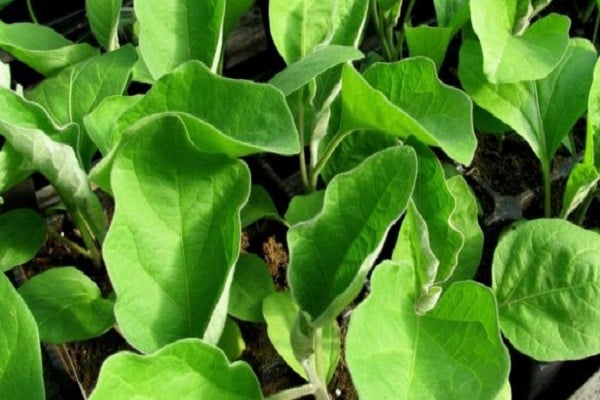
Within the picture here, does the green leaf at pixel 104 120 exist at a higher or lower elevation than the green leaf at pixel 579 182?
higher

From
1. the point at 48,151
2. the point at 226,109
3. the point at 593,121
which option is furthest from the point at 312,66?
the point at 593,121

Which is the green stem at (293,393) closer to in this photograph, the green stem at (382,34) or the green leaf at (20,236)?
the green leaf at (20,236)

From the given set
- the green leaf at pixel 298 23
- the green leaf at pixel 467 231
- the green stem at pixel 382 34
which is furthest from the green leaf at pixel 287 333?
the green stem at pixel 382 34

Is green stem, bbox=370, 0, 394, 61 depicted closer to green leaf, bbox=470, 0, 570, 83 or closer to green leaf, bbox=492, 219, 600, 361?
green leaf, bbox=470, 0, 570, 83

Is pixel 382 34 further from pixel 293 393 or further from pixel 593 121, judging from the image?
pixel 293 393

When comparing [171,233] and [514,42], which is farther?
[514,42]

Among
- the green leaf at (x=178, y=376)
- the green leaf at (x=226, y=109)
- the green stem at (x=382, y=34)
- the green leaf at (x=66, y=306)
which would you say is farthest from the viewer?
the green stem at (x=382, y=34)

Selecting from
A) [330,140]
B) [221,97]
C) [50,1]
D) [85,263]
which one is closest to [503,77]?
[330,140]
